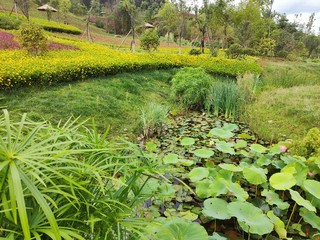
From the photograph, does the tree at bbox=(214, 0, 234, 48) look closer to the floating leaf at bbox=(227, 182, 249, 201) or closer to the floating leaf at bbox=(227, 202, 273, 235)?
the floating leaf at bbox=(227, 182, 249, 201)

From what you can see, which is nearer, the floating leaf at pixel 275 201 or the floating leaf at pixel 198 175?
the floating leaf at pixel 275 201

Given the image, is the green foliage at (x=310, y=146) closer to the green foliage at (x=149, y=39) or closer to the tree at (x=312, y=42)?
the green foliage at (x=149, y=39)

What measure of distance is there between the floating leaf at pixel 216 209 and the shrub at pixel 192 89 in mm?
4356

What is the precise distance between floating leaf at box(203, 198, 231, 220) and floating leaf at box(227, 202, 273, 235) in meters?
0.12

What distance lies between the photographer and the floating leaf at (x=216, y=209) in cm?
211

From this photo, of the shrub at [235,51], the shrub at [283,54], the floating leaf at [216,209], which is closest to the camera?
the floating leaf at [216,209]

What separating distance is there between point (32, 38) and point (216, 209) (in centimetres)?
772

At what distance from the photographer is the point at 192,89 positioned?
6.36 m

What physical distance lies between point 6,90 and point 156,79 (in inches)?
201

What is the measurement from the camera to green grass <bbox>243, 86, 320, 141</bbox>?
4992mm

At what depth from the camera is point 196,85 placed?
6410 millimetres

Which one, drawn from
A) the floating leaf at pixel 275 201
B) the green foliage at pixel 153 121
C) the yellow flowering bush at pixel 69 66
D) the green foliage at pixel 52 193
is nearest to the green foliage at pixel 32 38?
the yellow flowering bush at pixel 69 66

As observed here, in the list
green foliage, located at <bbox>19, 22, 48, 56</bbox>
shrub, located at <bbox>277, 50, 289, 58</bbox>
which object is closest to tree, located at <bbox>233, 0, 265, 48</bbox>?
shrub, located at <bbox>277, 50, 289, 58</bbox>

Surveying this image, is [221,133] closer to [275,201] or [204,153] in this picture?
[204,153]
